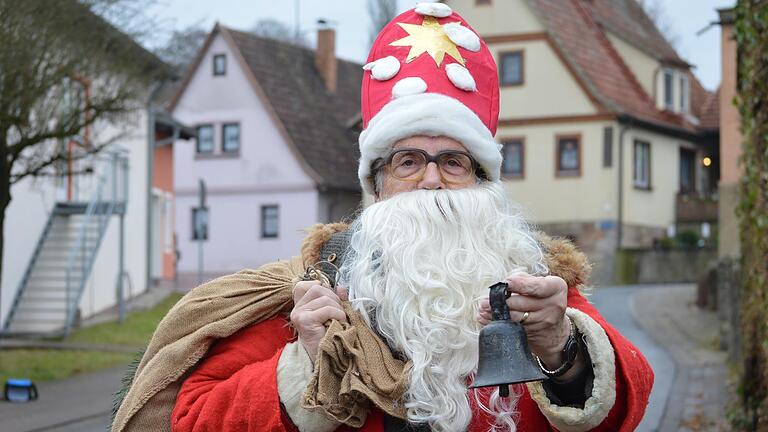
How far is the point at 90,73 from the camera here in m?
14.9

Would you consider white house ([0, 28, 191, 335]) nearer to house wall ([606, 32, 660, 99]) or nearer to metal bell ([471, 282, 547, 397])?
metal bell ([471, 282, 547, 397])

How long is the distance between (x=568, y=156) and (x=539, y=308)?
114ft

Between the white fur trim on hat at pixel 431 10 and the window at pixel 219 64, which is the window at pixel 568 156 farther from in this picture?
the white fur trim on hat at pixel 431 10

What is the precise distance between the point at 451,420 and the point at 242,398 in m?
0.51

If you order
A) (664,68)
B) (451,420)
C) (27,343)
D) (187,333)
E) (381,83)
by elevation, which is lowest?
(27,343)

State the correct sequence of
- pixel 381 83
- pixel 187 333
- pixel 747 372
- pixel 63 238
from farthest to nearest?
pixel 63 238 → pixel 747 372 → pixel 381 83 → pixel 187 333

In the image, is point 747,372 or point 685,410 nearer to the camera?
point 747,372

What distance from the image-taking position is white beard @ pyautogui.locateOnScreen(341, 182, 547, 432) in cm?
299

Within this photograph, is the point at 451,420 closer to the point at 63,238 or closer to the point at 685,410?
the point at 685,410

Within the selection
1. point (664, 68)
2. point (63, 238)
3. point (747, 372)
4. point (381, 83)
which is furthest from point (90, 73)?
point (664, 68)

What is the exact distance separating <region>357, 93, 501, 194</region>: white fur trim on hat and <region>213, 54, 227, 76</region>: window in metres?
37.3

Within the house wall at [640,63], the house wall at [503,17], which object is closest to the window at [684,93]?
the house wall at [640,63]

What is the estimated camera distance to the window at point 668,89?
4078 cm

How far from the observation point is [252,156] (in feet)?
131
